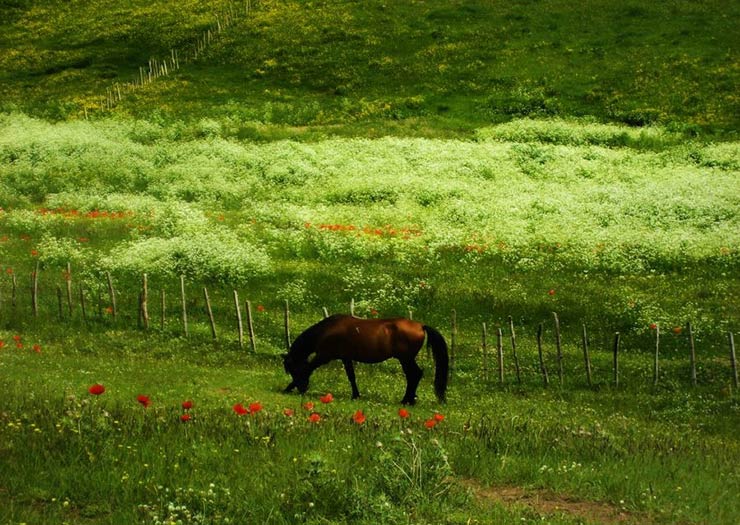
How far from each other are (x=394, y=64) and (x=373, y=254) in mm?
47208

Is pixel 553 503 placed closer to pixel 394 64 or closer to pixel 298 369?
pixel 298 369

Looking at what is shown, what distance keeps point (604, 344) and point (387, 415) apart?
14494mm

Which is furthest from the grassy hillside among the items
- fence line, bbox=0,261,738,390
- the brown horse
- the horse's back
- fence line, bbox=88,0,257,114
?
the horse's back

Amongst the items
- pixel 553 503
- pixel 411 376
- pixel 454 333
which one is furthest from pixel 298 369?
pixel 553 503

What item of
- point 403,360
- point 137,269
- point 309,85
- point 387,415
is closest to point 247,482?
point 387,415

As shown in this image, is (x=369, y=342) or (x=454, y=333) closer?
(x=369, y=342)

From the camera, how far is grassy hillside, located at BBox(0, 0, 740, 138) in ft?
218

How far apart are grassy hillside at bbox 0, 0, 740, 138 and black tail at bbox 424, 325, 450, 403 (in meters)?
44.6

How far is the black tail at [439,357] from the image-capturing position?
57.7 ft

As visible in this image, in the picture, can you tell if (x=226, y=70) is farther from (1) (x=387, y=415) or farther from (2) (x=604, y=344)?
(1) (x=387, y=415)

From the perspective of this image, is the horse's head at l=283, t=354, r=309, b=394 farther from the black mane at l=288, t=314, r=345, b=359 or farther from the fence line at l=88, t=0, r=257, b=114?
the fence line at l=88, t=0, r=257, b=114

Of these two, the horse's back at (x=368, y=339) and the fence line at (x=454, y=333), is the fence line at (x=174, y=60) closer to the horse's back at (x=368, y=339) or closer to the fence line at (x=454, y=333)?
the fence line at (x=454, y=333)

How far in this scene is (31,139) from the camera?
58219 millimetres

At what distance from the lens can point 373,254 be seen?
118 feet
